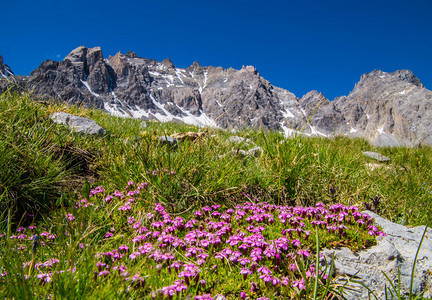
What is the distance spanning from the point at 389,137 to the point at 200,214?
14.4 m

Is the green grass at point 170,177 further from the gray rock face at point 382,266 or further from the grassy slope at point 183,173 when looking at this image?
the gray rock face at point 382,266

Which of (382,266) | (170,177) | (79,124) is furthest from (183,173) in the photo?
(79,124)

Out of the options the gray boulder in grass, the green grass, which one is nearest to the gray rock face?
the green grass

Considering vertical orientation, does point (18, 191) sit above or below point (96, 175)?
below

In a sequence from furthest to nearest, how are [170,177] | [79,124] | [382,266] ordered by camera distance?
1. [79,124]
2. [170,177]
3. [382,266]

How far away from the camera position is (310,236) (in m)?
2.75

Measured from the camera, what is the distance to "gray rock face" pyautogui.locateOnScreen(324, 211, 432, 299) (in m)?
2.21

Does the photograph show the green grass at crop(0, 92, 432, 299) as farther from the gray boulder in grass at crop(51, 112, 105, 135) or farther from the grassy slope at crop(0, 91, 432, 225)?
the gray boulder in grass at crop(51, 112, 105, 135)

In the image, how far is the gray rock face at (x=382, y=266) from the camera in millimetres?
2207

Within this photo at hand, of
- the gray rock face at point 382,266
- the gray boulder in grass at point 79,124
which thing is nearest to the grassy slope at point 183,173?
the gray boulder in grass at point 79,124

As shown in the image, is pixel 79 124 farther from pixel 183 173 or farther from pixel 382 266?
pixel 382 266

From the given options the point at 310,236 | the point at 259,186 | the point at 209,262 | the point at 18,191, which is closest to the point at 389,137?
the point at 259,186

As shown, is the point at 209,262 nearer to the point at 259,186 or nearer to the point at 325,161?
the point at 259,186

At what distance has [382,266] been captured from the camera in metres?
2.43
